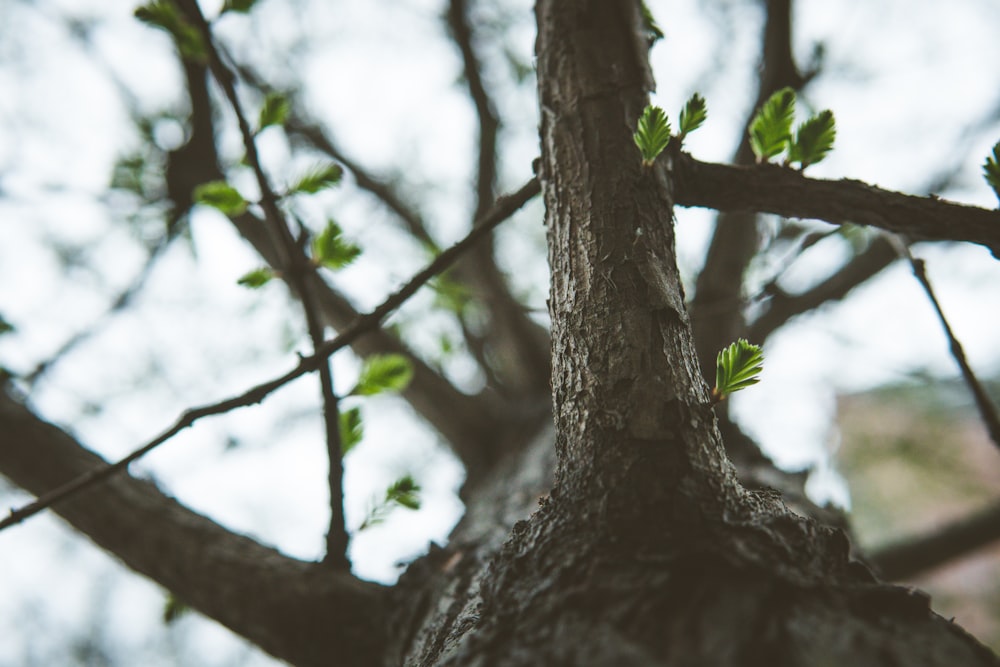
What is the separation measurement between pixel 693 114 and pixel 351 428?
0.78 meters

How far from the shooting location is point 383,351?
2.12 m

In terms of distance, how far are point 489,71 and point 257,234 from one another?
46.9 inches

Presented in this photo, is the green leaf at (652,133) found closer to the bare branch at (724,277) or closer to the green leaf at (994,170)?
the green leaf at (994,170)

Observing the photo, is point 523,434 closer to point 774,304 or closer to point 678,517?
point 774,304

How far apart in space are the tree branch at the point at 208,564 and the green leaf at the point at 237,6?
38.3 inches

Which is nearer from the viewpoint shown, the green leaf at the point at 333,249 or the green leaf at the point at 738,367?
the green leaf at the point at 738,367

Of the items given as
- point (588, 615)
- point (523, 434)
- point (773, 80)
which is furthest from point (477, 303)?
point (588, 615)

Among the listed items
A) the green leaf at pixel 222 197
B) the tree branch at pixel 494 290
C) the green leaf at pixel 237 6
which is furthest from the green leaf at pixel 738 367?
the tree branch at pixel 494 290

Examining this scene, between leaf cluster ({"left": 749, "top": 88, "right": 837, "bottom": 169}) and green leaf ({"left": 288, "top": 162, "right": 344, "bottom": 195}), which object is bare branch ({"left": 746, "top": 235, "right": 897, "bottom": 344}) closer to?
leaf cluster ({"left": 749, "top": 88, "right": 837, "bottom": 169})

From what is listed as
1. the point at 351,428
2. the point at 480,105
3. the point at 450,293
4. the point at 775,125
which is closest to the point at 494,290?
the point at 450,293

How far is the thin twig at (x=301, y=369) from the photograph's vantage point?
34.5 inches

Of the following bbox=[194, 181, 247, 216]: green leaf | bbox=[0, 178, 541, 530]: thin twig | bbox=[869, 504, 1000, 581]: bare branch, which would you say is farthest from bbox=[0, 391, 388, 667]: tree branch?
bbox=[869, 504, 1000, 581]: bare branch

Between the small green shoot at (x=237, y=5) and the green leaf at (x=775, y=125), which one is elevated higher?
the small green shoot at (x=237, y=5)

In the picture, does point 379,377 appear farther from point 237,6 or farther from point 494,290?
point 494,290
